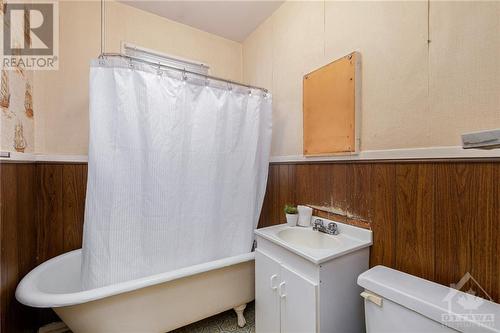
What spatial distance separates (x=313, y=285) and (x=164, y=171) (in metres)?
1.04

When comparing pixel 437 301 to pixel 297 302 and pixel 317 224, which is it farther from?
Result: pixel 317 224

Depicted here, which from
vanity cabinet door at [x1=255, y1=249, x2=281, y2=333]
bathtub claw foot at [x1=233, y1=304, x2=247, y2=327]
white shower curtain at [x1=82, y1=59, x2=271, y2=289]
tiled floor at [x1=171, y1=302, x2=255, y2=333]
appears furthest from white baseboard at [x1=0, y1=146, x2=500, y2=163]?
tiled floor at [x1=171, y1=302, x2=255, y2=333]

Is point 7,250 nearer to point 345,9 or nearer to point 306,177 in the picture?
point 306,177

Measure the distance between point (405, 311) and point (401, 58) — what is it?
1.15 metres

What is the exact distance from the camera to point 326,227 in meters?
1.38

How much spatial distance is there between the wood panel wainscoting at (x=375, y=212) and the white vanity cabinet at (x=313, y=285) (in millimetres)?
167

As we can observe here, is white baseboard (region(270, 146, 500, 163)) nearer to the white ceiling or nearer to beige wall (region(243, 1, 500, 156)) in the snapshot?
beige wall (region(243, 1, 500, 156))

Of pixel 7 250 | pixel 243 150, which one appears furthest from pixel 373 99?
pixel 7 250

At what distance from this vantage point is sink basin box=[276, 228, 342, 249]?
132cm

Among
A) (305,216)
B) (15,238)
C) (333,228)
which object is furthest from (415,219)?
(15,238)

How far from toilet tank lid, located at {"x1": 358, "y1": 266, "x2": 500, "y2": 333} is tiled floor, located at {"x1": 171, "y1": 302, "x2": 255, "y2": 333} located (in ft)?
3.43

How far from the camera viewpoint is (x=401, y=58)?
42.0 inches

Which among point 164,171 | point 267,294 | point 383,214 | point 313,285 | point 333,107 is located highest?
point 333,107

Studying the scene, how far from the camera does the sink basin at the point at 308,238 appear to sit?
1.32 m
